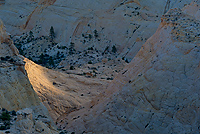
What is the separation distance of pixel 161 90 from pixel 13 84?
860cm

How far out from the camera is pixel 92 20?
177 feet

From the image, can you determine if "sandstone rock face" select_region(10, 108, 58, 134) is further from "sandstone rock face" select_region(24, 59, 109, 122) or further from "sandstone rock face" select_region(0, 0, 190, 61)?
"sandstone rock face" select_region(0, 0, 190, 61)

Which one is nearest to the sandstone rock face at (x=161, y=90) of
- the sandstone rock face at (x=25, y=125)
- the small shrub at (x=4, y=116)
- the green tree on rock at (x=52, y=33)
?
the sandstone rock face at (x=25, y=125)

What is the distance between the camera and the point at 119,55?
4731cm

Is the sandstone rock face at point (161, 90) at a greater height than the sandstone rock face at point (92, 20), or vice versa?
the sandstone rock face at point (161, 90)

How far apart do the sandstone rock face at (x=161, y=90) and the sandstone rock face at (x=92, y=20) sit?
87.1 feet

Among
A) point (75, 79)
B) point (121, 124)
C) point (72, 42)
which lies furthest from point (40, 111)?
point (72, 42)

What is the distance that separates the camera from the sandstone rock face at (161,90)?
53.8 feet

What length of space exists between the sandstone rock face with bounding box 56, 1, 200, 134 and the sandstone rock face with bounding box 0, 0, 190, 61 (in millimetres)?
26542

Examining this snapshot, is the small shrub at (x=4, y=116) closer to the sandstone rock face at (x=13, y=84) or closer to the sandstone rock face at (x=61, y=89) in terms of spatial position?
the sandstone rock face at (x=13, y=84)

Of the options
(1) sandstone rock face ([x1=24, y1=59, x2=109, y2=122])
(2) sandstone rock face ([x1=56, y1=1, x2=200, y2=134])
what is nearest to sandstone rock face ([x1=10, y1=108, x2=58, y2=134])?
(2) sandstone rock face ([x1=56, y1=1, x2=200, y2=134])

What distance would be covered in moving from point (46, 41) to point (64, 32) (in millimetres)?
3477

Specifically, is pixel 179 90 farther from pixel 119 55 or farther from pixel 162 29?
pixel 119 55

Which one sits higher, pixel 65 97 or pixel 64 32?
pixel 65 97
